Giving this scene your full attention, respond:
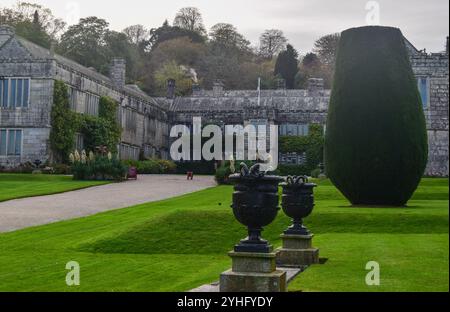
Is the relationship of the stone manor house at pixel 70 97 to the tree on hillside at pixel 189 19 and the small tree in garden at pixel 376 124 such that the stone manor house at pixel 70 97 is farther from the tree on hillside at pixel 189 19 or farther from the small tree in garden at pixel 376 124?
the tree on hillside at pixel 189 19

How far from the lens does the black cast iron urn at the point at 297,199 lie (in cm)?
1177

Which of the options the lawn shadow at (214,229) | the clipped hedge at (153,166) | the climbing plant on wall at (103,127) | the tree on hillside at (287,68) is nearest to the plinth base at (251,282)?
the lawn shadow at (214,229)

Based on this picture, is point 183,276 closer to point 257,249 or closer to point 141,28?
point 257,249

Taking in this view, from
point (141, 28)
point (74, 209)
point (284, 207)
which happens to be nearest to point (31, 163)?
point (74, 209)

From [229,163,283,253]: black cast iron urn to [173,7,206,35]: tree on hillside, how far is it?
373 ft

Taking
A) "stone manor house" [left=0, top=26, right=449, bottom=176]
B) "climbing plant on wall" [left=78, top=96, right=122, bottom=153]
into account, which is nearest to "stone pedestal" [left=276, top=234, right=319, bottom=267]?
"stone manor house" [left=0, top=26, right=449, bottom=176]

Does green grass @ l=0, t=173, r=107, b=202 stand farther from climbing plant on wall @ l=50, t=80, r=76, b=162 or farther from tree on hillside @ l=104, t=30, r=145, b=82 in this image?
tree on hillside @ l=104, t=30, r=145, b=82

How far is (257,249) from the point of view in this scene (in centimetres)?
847

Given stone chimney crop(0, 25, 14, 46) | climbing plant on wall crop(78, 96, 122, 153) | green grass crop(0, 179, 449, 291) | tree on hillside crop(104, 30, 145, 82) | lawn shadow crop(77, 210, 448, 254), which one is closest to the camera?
green grass crop(0, 179, 449, 291)

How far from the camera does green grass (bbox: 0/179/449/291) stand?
9.76 metres

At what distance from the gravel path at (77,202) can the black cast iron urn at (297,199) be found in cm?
917

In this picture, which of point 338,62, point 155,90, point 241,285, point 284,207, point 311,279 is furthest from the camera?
point 155,90

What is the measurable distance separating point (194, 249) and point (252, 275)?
6820 mm
